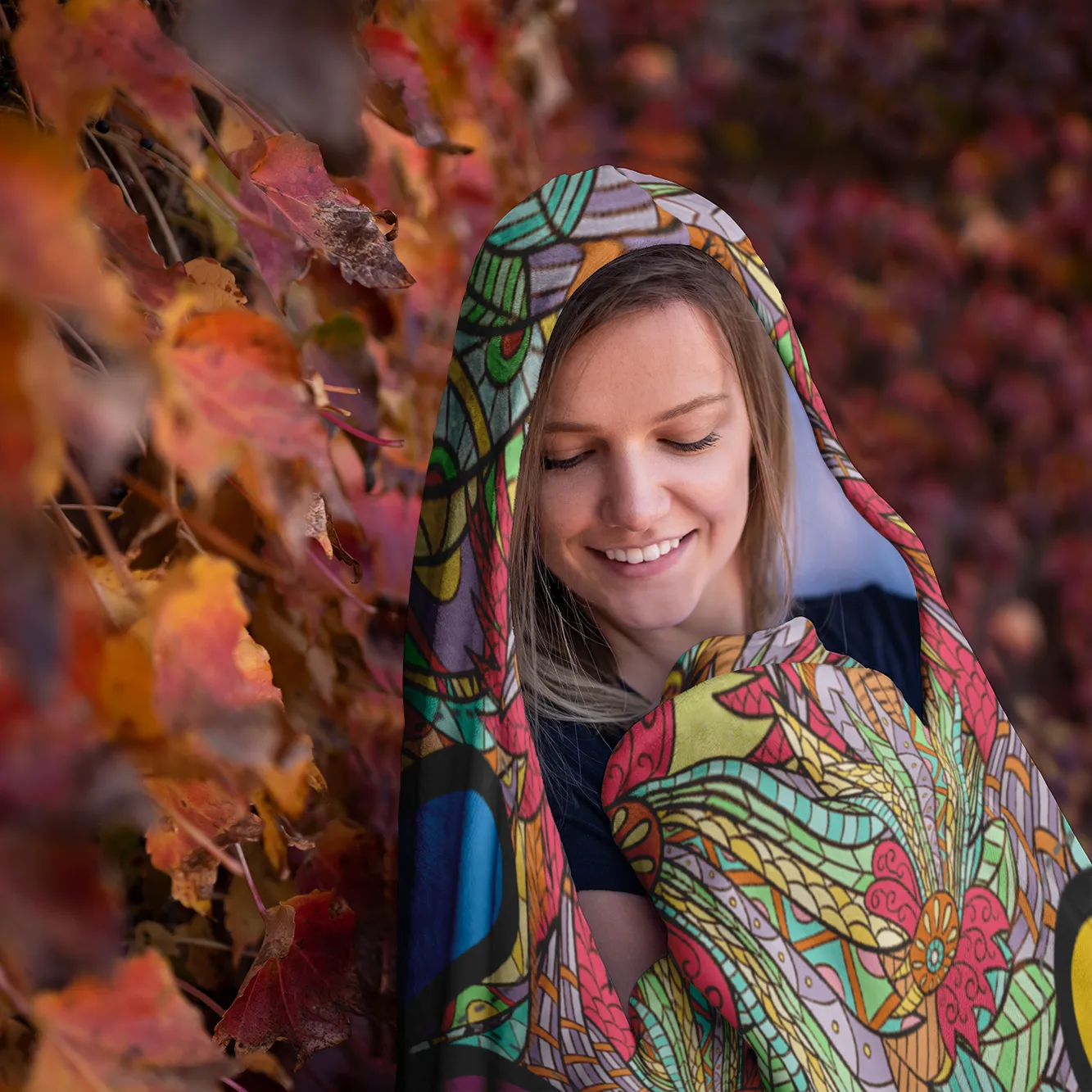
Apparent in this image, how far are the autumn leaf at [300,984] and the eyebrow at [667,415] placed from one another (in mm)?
379

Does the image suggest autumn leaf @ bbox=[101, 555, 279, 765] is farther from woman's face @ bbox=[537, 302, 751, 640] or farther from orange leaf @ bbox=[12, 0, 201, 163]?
woman's face @ bbox=[537, 302, 751, 640]

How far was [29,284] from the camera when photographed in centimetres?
26

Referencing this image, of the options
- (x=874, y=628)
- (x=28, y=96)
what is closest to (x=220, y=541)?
(x=28, y=96)

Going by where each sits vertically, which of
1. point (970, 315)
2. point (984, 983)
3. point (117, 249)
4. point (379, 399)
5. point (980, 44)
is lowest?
point (984, 983)

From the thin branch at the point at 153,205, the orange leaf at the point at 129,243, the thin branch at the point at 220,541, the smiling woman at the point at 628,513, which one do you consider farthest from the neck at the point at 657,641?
the orange leaf at the point at 129,243

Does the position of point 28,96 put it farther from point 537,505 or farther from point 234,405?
point 537,505

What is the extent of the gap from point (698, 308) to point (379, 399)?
0.31 metres

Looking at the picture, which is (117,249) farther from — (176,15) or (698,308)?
(698,308)

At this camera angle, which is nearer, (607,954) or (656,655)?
(607,954)

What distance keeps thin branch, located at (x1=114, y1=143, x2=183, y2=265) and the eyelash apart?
32cm

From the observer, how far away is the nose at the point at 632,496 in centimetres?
86

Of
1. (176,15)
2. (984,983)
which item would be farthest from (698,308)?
(984,983)

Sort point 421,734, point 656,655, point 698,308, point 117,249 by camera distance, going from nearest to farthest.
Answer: point 117,249
point 421,734
point 698,308
point 656,655

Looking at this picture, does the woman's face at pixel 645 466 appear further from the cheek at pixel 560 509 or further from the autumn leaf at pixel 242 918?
the autumn leaf at pixel 242 918
